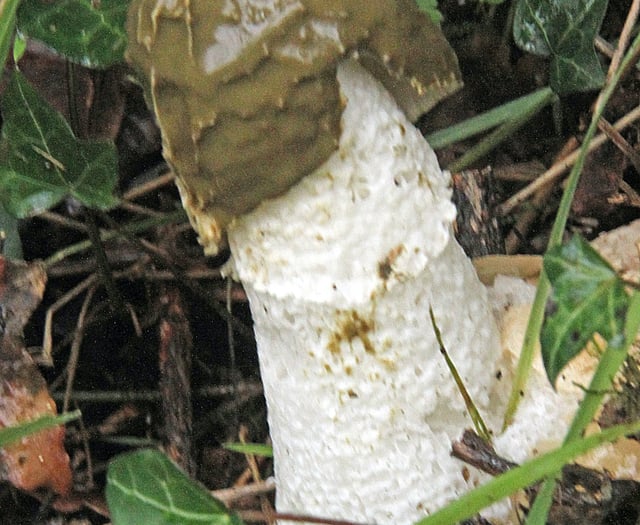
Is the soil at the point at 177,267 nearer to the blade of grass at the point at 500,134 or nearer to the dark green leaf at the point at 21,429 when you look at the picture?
the blade of grass at the point at 500,134

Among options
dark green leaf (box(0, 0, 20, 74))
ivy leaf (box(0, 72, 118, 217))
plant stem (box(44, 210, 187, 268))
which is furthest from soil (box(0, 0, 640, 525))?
dark green leaf (box(0, 0, 20, 74))

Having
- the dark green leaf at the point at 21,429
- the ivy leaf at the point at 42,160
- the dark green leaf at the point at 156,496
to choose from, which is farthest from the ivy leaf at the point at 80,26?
the dark green leaf at the point at 156,496

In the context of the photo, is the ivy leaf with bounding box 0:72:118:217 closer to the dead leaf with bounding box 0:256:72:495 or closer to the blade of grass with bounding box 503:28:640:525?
the dead leaf with bounding box 0:256:72:495

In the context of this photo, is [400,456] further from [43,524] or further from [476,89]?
[476,89]

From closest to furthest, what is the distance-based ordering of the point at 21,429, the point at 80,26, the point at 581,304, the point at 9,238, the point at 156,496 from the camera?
the point at 581,304 → the point at 156,496 → the point at 21,429 → the point at 80,26 → the point at 9,238

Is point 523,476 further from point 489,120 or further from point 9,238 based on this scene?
point 9,238

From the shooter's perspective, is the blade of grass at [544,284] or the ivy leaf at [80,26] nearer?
the blade of grass at [544,284]

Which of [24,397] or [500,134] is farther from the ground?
[500,134]

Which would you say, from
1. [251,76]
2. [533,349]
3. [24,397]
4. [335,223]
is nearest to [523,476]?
[533,349]
